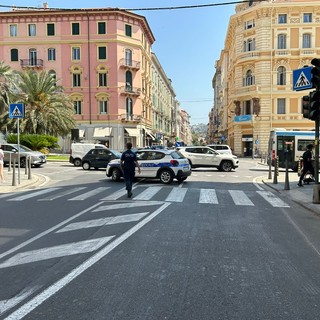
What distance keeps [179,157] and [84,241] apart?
33.5 ft

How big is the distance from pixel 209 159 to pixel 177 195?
12.4 metres

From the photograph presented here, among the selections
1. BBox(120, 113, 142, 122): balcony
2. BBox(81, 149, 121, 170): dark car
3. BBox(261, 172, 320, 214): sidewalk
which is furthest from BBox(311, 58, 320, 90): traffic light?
BBox(120, 113, 142, 122): balcony

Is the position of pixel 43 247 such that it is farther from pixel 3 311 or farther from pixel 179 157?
pixel 179 157

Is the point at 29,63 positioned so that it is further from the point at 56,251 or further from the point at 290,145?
the point at 56,251

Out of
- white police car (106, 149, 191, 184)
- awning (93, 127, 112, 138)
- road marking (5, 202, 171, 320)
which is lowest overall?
road marking (5, 202, 171, 320)

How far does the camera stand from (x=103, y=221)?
321 inches

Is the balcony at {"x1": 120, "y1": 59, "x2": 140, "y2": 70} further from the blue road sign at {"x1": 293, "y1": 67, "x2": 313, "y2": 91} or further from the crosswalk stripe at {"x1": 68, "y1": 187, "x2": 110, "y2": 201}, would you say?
the blue road sign at {"x1": 293, "y1": 67, "x2": 313, "y2": 91}

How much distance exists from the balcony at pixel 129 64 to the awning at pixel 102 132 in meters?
9.16

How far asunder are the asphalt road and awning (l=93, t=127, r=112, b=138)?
138 ft

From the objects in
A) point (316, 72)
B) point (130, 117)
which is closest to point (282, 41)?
point (130, 117)

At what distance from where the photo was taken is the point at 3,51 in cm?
5325

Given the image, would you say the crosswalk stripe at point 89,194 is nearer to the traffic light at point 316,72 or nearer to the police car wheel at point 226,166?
the traffic light at point 316,72

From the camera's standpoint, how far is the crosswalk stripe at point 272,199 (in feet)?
36.3

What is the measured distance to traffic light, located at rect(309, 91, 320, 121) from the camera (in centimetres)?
1088
